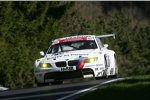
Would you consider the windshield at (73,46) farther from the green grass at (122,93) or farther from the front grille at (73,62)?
the green grass at (122,93)

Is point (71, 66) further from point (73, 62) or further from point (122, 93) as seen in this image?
point (122, 93)

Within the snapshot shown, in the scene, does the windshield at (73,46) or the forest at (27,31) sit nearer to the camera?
the windshield at (73,46)

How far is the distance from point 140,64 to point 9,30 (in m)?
33.5

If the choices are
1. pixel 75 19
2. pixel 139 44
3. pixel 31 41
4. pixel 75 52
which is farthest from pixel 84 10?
pixel 75 52

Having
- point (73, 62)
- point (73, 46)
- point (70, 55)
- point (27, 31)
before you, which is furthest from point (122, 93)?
point (27, 31)

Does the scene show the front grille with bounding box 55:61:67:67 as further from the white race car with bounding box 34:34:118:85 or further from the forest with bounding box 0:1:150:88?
the forest with bounding box 0:1:150:88

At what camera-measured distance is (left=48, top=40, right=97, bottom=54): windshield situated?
19234 millimetres

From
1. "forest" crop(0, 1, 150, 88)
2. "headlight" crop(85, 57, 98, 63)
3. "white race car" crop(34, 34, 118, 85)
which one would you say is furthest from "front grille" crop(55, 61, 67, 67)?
"forest" crop(0, 1, 150, 88)

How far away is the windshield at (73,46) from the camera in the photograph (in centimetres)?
1923

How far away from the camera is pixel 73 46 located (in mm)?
19328

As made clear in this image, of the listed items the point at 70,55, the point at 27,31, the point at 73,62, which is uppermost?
the point at 27,31

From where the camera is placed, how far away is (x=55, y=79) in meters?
17.9

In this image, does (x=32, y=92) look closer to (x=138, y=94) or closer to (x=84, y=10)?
(x=138, y=94)

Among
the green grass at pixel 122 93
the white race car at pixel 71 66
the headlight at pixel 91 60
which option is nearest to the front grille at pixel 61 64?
the white race car at pixel 71 66
